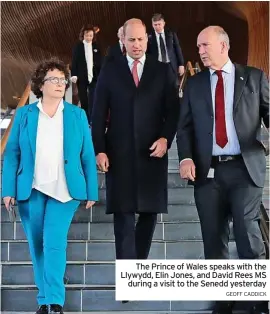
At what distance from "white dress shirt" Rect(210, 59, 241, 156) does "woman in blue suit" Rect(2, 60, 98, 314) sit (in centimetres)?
58

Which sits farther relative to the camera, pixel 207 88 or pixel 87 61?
pixel 87 61

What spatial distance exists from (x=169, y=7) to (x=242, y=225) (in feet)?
15.7

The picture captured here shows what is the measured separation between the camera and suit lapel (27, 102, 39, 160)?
117 inches

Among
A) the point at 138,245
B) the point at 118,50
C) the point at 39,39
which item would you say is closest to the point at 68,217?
the point at 138,245

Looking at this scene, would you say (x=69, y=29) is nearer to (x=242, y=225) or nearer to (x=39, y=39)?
(x=39, y=39)

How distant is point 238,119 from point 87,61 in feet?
7.79

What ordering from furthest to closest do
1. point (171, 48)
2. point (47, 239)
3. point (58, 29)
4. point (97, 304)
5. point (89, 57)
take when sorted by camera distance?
point (58, 29) → point (89, 57) → point (171, 48) → point (97, 304) → point (47, 239)

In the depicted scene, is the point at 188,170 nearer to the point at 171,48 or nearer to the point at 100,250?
the point at 100,250

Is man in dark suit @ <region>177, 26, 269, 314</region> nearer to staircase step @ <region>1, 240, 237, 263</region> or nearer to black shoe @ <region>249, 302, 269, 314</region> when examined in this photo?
black shoe @ <region>249, 302, 269, 314</region>


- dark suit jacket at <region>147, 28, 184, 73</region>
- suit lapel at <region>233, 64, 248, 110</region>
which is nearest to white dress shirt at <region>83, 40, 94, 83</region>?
dark suit jacket at <region>147, 28, 184, 73</region>

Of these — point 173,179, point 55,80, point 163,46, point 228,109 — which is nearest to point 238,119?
point 228,109

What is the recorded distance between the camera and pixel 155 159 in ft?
10.4

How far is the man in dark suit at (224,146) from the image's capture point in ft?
9.38
